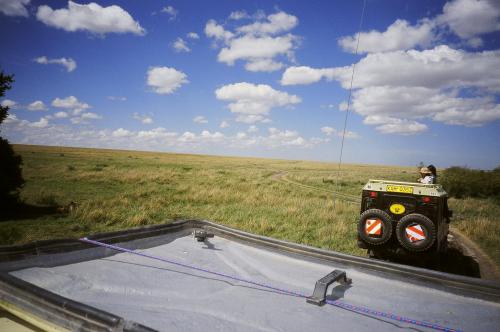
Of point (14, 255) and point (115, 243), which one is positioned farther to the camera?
point (115, 243)

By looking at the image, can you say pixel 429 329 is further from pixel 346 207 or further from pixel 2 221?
pixel 346 207

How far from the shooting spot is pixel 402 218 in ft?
17.4

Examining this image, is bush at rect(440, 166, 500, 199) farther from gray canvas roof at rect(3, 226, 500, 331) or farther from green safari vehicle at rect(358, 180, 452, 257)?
gray canvas roof at rect(3, 226, 500, 331)

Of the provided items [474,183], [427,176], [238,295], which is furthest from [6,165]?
[474,183]

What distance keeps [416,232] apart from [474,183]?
72.4ft

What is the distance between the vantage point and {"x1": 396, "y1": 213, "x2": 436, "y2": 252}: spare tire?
5078 mm

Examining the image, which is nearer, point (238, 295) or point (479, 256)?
point (238, 295)

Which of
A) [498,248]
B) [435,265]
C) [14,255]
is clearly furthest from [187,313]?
[498,248]

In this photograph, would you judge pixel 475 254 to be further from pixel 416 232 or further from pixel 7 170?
pixel 7 170

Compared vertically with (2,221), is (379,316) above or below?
above

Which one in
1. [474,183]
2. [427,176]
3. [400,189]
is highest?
[427,176]

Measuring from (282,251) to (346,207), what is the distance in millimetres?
11905

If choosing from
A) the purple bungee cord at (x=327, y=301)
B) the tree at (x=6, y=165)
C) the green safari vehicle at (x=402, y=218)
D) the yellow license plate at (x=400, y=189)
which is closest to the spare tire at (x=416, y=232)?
the green safari vehicle at (x=402, y=218)

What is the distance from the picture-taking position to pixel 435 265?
216 inches
